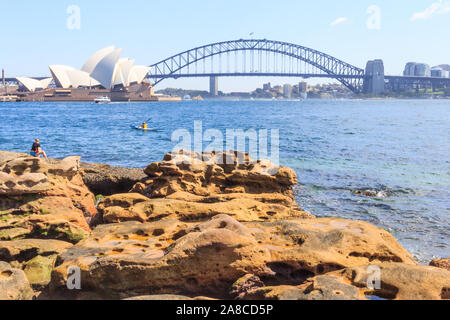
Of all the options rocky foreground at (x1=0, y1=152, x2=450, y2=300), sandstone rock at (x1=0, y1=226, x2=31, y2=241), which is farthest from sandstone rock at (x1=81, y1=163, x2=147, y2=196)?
sandstone rock at (x1=0, y1=226, x2=31, y2=241)

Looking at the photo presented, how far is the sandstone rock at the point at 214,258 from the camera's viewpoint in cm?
238

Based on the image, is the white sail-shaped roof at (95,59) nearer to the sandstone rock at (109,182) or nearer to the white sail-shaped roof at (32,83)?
the white sail-shaped roof at (32,83)

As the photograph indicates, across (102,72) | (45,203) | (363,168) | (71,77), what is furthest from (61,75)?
(45,203)

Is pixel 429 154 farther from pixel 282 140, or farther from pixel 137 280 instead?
pixel 137 280

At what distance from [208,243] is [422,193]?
5.52 meters

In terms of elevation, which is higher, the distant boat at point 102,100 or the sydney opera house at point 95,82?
the sydney opera house at point 95,82

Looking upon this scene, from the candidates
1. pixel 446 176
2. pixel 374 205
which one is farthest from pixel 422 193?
pixel 446 176

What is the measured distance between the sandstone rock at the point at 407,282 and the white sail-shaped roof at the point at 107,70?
162 ft

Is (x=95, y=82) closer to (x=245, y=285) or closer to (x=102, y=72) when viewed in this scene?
(x=102, y=72)

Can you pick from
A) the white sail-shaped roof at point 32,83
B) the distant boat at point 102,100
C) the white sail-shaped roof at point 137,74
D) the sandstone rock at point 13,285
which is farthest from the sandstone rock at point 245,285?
the white sail-shaped roof at point 32,83

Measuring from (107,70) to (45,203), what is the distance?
171 ft

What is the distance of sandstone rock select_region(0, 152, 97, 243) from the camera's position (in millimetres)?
3500

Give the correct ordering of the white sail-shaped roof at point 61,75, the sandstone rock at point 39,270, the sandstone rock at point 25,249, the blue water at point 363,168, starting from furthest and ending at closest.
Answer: the white sail-shaped roof at point 61,75, the blue water at point 363,168, the sandstone rock at point 25,249, the sandstone rock at point 39,270

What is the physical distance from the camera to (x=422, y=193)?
6.88 metres
